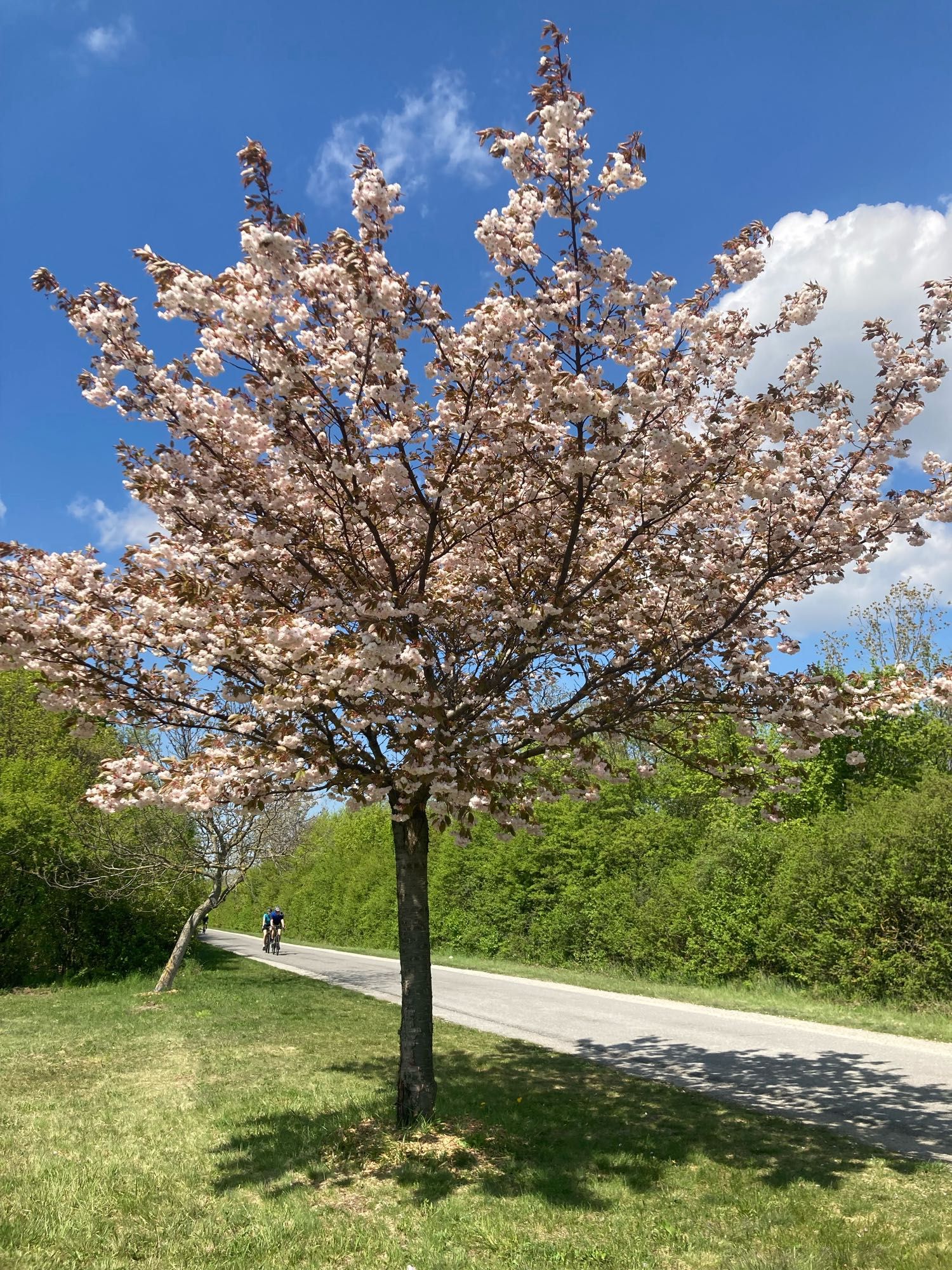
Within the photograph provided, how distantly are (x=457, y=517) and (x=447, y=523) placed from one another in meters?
0.09

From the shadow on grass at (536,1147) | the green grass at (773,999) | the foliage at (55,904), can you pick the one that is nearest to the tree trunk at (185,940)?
the foliage at (55,904)

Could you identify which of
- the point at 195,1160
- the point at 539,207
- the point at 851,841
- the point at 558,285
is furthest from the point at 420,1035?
the point at 851,841

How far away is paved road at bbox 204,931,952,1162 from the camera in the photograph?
7195 mm

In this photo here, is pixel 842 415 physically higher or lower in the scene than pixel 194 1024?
higher

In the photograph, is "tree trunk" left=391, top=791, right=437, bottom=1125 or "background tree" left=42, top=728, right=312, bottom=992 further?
"background tree" left=42, top=728, right=312, bottom=992

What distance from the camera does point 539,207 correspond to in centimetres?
508

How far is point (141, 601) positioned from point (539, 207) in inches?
142

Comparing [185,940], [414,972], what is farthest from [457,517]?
[185,940]

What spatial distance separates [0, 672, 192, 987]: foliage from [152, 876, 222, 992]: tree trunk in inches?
102

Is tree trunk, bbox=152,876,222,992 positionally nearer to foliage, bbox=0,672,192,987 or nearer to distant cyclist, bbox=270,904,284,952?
foliage, bbox=0,672,192,987

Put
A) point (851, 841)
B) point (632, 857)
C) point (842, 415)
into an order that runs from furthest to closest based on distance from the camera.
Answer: point (632, 857)
point (851, 841)
point (842, 415)

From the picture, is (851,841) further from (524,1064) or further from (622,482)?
(622,482)

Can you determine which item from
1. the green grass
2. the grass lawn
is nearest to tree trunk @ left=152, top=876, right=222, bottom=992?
the grass lawn

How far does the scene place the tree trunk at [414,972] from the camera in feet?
21.4
